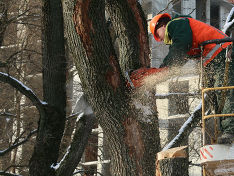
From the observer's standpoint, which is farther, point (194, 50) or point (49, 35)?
point (49, 35)

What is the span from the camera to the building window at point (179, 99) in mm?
14945

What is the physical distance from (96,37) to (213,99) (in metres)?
1.84

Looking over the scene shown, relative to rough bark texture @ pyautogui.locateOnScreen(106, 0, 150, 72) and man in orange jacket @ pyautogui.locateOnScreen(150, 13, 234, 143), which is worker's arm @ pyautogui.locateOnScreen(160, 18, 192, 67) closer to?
man in orange jacket @ pyautogui.locateOnScreen(150, 13, 234, 143)

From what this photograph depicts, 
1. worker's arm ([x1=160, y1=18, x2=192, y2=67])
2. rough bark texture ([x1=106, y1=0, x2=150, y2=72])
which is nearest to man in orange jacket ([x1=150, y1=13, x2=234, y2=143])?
worker's arm ([x1=160, y1=18, x2=192, y2=67])

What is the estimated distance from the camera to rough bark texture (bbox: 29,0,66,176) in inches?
380

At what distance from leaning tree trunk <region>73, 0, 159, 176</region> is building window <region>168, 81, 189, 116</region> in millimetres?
7366

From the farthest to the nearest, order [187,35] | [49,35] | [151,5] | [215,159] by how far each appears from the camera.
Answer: [151,5] → [49,35] → [187,35] → [215,159]

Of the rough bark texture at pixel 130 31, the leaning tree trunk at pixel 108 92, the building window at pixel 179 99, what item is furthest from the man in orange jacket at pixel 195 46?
the building window at pixel 179 99

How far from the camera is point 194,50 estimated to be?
634 centimetres

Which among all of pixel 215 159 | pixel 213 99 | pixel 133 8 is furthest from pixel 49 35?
pixel 215 159

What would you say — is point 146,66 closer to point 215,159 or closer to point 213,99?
point 213,99

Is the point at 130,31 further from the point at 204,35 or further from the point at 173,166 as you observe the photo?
the point at 173,166

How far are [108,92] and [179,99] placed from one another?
904cm

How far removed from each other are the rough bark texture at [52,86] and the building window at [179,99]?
4722 millimetres
